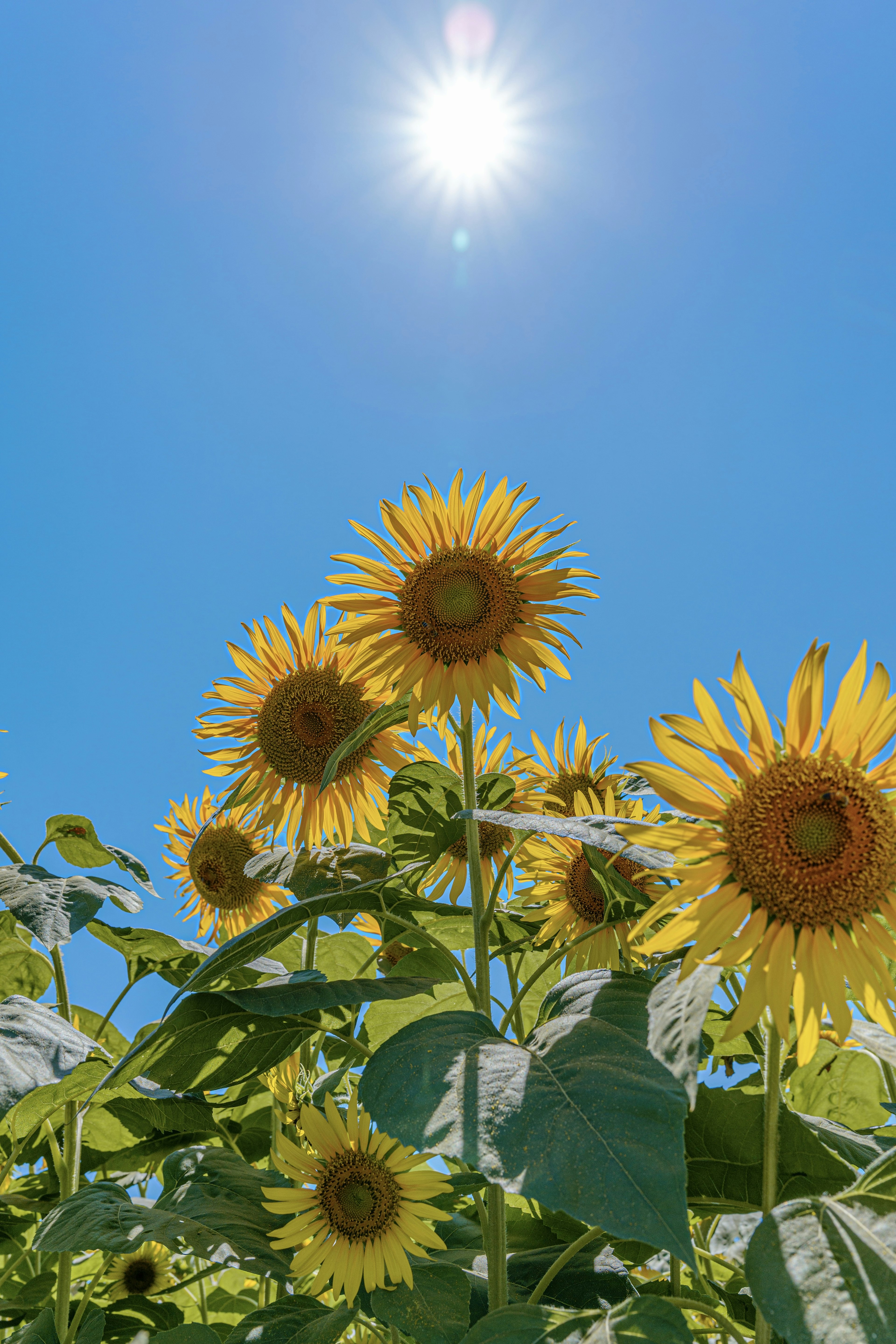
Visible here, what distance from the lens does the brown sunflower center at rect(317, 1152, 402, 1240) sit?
53.2 inches

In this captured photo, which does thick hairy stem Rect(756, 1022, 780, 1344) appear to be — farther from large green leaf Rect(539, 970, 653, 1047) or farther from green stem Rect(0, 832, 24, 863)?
green stem Rect(0, 832, 24, 863)

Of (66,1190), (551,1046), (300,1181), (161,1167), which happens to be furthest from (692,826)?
(66,1190)

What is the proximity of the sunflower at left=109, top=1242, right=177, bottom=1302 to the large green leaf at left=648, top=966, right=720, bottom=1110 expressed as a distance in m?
2.37

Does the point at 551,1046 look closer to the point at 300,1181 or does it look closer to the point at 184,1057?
the point at 184,1057

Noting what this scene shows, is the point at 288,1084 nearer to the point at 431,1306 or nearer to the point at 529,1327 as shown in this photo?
the point at 431,1306

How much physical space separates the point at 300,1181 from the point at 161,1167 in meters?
0.28

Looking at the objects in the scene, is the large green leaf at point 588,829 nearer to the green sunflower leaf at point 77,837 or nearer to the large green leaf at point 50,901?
the large green leaf at point 50,901

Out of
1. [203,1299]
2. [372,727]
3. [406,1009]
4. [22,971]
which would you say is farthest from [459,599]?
[203,1299]

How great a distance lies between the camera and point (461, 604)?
1.62 metres

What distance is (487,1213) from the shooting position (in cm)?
114

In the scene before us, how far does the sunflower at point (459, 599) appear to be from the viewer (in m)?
1.60

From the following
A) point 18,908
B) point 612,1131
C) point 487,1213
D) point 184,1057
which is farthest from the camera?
point 18,908

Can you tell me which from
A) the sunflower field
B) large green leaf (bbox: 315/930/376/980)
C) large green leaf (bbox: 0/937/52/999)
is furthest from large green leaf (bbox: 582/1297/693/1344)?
large green leaf (bbox: 0/937/52/999)

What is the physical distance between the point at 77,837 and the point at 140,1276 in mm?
1532
